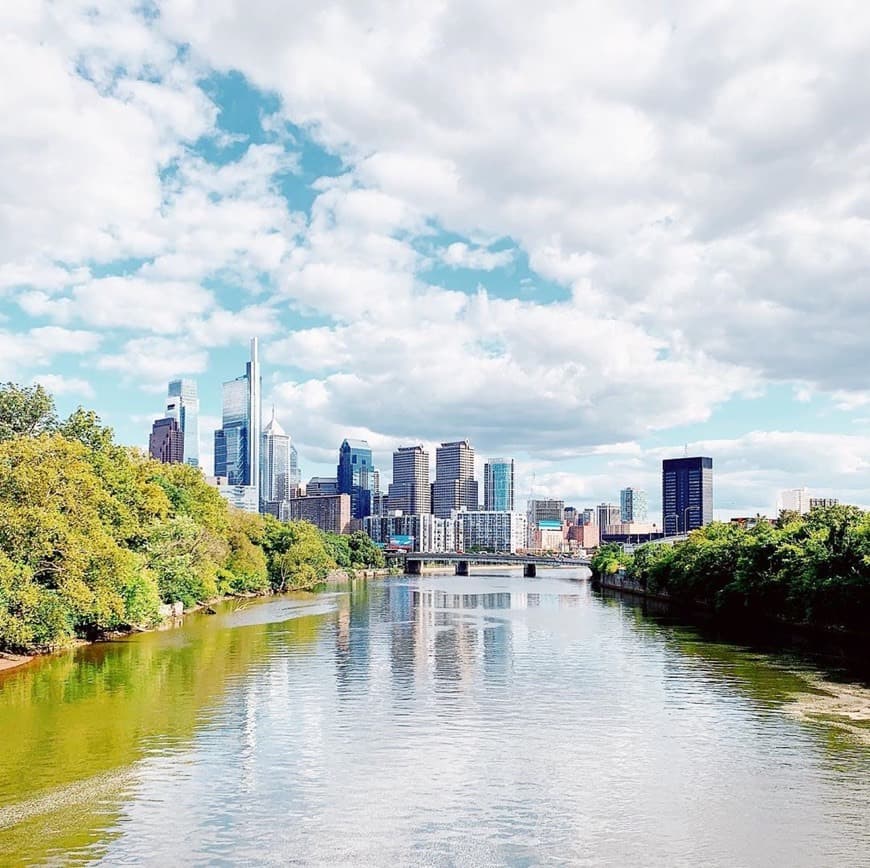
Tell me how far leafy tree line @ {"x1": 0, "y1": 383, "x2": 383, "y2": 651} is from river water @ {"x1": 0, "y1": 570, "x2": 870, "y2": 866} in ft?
13.2

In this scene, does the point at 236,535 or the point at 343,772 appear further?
the point at 236,535

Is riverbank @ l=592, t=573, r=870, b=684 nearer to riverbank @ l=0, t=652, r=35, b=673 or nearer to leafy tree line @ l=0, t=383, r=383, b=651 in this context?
leafy tree line @ l=0, t=383, r=383, b=651

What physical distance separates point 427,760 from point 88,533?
32.9 meters

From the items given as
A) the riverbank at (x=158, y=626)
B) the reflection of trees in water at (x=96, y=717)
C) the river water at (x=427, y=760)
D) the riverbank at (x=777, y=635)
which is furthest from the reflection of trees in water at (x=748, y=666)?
the riverbank at (x=158, y=626)

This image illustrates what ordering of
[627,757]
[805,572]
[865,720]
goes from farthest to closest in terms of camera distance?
[805,572] < [865,720] < [627,757]

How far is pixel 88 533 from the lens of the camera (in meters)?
59.9

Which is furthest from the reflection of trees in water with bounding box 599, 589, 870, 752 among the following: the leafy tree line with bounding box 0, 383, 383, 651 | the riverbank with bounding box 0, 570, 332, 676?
the riverbank with bounding box 0, 570, 332, 676

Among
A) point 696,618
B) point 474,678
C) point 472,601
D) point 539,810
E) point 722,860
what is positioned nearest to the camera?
point 722,860

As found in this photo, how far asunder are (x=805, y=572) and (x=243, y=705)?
152 feet

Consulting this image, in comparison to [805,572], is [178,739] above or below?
below

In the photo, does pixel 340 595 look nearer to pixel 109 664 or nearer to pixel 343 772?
pixel 109 664

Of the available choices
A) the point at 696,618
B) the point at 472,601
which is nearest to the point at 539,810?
the point at 696,618

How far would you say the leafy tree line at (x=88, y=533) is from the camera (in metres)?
55.1

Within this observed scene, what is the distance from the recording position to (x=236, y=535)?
400 ft
